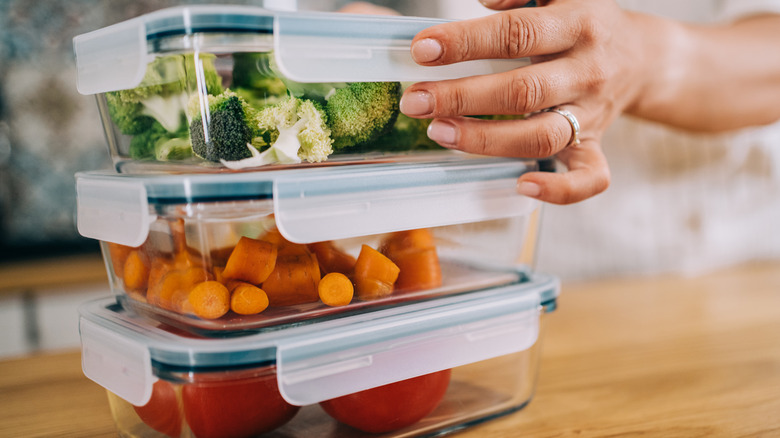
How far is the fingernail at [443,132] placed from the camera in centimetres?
57

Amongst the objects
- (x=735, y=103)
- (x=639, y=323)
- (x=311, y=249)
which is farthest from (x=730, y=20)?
(x=311, y=249)

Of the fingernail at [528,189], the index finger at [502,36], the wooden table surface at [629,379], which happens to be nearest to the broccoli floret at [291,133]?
the index finger at [502,36]

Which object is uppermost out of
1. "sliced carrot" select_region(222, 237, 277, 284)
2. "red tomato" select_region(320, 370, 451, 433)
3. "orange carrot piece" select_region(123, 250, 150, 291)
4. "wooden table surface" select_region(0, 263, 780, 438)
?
"sliced carrot" select_region(222, 237, 277, 284)

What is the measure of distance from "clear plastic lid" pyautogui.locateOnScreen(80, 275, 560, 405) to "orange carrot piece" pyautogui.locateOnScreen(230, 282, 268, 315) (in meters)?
0.02

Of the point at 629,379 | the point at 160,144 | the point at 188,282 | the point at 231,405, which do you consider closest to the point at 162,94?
the point at 160,144

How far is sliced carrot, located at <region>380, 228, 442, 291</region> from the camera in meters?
0.55

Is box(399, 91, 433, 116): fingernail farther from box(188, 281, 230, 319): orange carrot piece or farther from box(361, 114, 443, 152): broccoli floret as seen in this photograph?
box(188, 281, 230, 319): orange carrot piece

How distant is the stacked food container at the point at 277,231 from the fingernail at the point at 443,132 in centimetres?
3

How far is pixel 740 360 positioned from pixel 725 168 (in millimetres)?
865

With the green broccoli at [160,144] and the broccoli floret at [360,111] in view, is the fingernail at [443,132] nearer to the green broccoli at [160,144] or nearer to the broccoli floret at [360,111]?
the broccoli floret at [360,111]

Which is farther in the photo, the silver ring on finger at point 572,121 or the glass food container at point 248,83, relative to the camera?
the silver ring on finger at point 572,121

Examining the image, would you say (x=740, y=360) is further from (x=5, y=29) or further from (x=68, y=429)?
(x=5, y=29)

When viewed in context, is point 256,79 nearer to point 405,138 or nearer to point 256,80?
point 256,80

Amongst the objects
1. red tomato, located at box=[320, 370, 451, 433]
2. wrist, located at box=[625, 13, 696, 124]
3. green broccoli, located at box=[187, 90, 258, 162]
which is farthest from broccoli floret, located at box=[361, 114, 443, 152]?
wrist, located at box=[625, 13, 696, 124]
